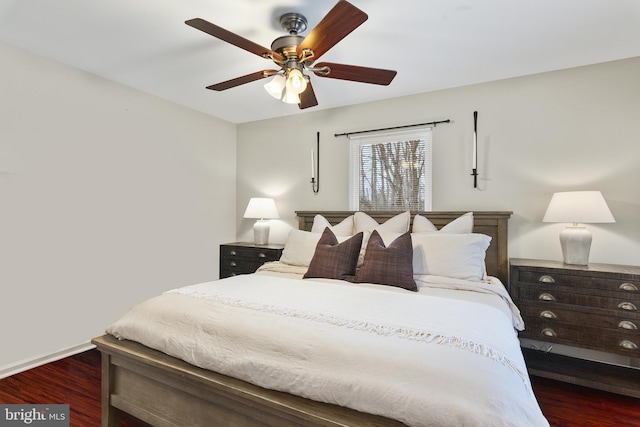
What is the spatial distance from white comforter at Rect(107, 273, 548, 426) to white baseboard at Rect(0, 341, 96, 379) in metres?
1.27

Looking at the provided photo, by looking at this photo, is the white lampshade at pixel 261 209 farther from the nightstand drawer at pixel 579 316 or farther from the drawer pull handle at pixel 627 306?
the drawer pull handle at pixel 627 306

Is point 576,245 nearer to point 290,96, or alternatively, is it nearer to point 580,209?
point 580,209

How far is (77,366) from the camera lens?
2.61 meters

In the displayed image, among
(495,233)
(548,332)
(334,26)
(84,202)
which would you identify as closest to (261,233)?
(84,202)

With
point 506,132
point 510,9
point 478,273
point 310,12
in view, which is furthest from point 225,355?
point 506,132

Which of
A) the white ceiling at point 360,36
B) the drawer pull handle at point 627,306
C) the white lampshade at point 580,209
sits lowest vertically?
the drawer pull handle at point 627,306

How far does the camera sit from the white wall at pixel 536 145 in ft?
8.45

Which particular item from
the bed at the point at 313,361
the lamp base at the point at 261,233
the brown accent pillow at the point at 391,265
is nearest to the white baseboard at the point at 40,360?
the bed at the point at 313,361

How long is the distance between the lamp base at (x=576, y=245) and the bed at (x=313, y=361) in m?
0.82

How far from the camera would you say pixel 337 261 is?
249 cm

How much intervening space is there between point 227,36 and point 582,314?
9.59 feet

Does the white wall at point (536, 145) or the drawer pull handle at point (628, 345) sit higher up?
the white wall at point (536, 145)

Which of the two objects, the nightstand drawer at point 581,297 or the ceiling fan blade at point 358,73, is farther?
the nightstand drawer at point 581,297

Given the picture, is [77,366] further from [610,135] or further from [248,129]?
[610,135]
